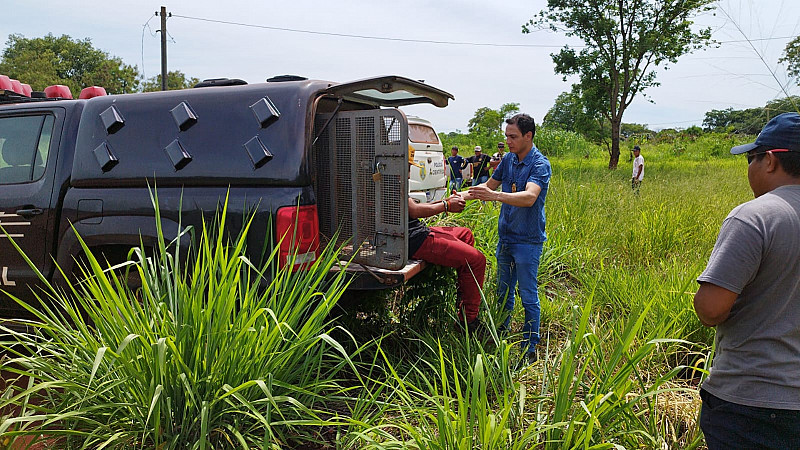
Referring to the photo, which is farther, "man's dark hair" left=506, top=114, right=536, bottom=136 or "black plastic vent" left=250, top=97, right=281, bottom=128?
"man's dark hair" left=506, top=114, right=536, bottom=136

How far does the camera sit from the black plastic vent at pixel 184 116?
3.68m

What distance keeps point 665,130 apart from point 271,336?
44683 mm

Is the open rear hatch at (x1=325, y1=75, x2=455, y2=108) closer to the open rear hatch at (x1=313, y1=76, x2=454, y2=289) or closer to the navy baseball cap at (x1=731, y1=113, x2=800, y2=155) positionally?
the open rear hatch at (x1=313, y1=76, x2=454, y2=289)

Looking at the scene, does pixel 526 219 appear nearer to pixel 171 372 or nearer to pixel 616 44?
pixel 171 372

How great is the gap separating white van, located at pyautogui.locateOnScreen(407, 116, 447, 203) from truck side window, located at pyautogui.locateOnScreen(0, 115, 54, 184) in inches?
204

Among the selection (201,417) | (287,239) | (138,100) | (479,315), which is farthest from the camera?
(479,315)

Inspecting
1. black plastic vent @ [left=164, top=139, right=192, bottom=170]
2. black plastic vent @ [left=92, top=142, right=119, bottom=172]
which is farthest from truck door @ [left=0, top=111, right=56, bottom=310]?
black plastic vent @ [left=164, top=139, right=192, bottom=170]

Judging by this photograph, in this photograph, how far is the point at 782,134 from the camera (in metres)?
2.01

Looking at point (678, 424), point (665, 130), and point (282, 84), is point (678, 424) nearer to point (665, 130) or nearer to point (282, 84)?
point (282, 84)

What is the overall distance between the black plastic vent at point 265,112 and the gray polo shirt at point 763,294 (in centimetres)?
253

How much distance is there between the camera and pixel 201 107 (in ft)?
12.1

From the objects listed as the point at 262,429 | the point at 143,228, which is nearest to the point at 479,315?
the point at 262,429

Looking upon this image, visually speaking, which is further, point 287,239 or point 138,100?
point 138,100

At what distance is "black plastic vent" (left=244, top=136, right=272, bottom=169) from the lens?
344 centimetres
